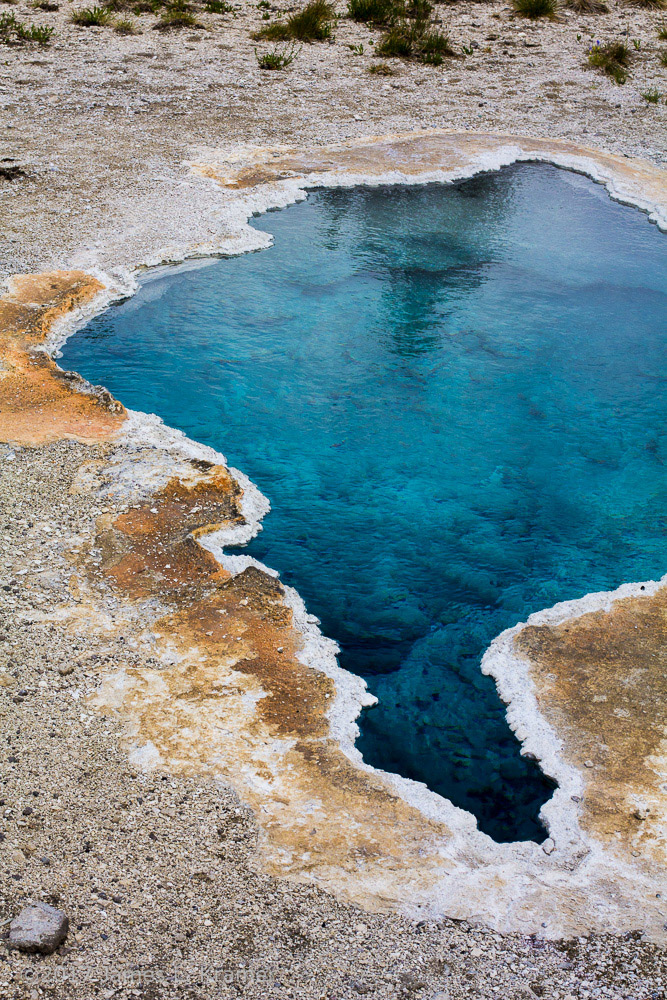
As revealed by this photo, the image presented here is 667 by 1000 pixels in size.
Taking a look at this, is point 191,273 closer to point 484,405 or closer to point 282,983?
point 484,405

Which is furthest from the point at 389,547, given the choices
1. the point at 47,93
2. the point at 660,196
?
the point at 47,93

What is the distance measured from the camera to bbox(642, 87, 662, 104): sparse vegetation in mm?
11180

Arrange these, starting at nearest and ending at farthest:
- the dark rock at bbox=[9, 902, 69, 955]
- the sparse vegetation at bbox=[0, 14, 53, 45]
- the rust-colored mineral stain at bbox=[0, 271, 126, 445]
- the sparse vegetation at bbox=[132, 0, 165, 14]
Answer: the dark rock at bbox=[9, 902, 69, 955] → the rust-colored mineral stain at bbox=[0, 271, 126, 445] → the sparse vegetation at bbox=[0, 14, 53, 45] → the sparse vegetation at bbox=[132, 0, 165, 14]

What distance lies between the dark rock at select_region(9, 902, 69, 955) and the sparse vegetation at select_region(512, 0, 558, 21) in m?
15.1

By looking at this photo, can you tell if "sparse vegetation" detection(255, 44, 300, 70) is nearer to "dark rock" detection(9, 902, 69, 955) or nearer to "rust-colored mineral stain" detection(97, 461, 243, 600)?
"rust-colored mineral stain" detection(97, 461, 243, 600)

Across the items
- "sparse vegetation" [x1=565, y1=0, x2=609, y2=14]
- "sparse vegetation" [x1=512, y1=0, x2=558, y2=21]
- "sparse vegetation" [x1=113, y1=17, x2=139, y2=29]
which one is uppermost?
"sparse vegetation" [x1=565, y1=0, x2=609, y2=14]

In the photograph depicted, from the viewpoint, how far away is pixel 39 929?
2619 mm

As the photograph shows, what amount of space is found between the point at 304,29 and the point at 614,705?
12.1 metres

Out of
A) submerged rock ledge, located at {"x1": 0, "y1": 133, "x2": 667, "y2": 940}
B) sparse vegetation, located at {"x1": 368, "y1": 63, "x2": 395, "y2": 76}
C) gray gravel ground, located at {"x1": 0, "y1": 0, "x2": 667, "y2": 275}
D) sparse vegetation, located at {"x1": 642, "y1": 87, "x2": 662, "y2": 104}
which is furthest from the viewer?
sparse vegetation, located at {"x1": 368, "y1": 63, "x2": 395, "y2": 76}

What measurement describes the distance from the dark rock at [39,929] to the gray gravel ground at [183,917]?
0.04 meters

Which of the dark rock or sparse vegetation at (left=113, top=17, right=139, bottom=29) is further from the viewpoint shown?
sparse vegetation at (left=113, top=17, right=139, bottom=29)

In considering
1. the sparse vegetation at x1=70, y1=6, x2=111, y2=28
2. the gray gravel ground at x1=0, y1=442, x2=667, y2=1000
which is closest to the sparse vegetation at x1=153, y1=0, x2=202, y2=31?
the sparse vegetation at x1=70, y1=6, x2=111, y2=28

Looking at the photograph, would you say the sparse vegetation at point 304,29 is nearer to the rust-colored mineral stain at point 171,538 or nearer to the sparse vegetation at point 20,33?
the sparse vegetation at point 20,33

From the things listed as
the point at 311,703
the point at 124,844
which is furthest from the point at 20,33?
the point at 124,844
